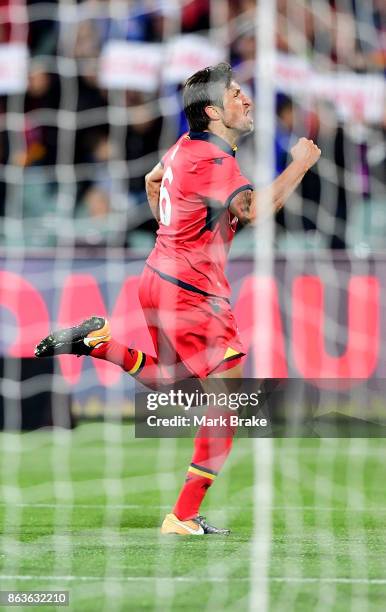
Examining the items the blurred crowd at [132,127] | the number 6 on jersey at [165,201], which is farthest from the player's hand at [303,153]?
the blurred crowd at [132,127]

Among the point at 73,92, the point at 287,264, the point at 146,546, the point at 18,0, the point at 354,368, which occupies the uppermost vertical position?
the point at 18,0

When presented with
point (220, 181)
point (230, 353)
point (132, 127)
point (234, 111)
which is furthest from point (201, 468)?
point (132, 127)

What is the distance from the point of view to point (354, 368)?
1030 cm

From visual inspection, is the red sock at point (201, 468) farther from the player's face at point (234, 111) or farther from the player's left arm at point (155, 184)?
the player's face at point (234, 111)

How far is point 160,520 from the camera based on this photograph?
22.3 feet

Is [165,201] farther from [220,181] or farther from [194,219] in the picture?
[220,181]

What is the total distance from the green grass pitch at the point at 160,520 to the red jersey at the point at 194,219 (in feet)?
3.95

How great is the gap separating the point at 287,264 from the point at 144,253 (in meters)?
1.07

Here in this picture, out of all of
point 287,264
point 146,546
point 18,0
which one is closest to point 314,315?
point 287,264

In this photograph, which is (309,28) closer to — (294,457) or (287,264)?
(287,264)

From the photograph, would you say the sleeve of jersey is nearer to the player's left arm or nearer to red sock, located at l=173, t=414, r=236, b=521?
the player's left arm

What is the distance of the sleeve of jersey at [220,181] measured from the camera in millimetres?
6094

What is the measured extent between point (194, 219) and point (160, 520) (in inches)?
57.4

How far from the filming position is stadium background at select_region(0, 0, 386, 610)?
9.18m
